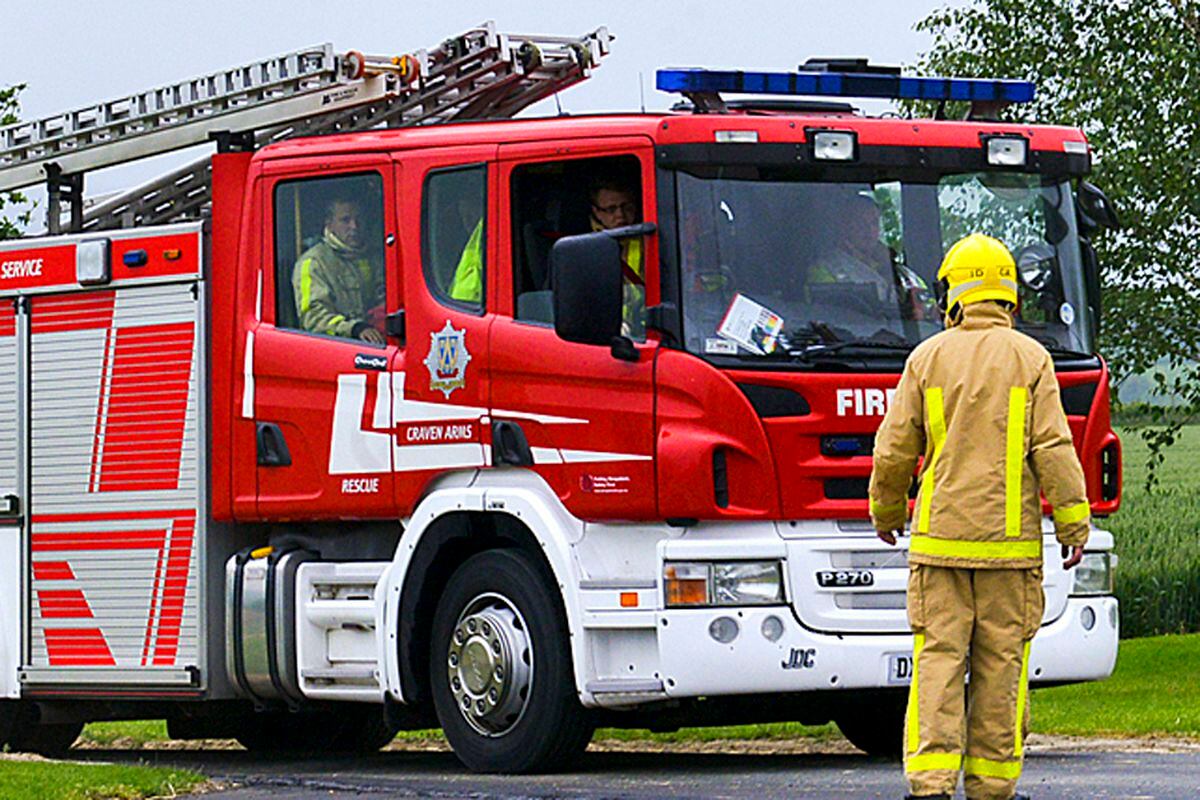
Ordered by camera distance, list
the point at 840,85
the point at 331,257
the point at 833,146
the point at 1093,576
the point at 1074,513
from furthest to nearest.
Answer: the point at 331,257 < the point at 840,85 < the point at 1093,576 < the point at 833,146 < the point at 1074,513

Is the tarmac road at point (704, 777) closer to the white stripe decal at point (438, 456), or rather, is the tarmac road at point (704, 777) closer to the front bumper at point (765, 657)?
the front bumper at point (765, 657)

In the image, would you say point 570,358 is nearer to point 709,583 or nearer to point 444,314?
point 444,314

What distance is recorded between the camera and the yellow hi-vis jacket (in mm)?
8227

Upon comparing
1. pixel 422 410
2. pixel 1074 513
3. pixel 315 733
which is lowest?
pixel 315 733

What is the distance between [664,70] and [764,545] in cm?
215

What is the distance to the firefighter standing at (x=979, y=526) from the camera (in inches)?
325

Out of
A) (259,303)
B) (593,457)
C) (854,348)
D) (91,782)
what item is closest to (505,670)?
(593,457)

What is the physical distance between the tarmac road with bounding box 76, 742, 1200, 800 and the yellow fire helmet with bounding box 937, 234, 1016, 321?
2013mm

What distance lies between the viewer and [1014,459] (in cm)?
826

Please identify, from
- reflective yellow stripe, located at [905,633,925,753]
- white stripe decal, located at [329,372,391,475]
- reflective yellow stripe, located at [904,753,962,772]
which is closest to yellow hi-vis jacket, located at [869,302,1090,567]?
reflective yellow stripe, located at [905,633,925,753]

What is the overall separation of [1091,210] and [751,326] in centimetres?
186

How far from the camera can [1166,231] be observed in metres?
22.5

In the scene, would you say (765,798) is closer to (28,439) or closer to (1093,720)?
(28,439)

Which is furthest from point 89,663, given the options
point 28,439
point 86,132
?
point 86,132
